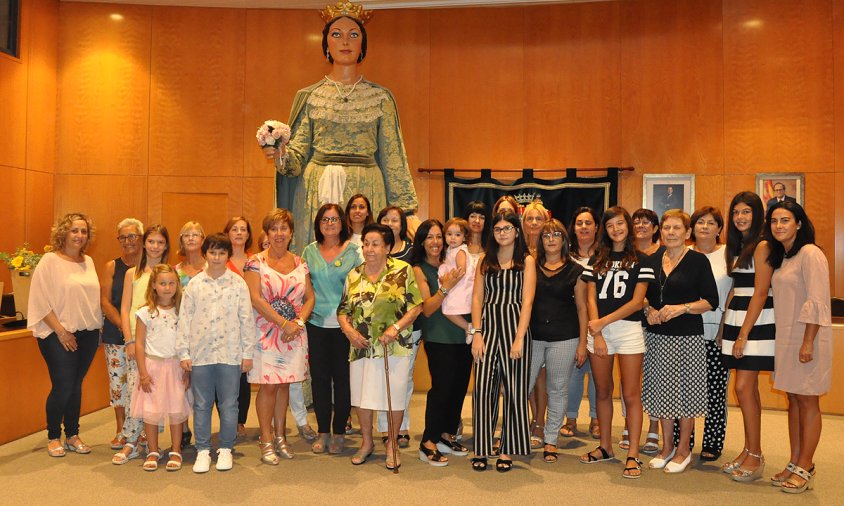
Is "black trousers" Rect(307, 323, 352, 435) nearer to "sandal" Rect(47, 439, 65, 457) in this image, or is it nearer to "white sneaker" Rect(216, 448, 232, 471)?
"white sneaker" Rect(216, 448, 232, 471)

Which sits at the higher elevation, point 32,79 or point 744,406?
point 32,79

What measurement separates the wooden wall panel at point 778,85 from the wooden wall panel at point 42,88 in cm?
672

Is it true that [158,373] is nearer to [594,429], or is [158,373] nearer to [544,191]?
[594,429]

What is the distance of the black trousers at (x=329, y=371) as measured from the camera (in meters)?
3.97

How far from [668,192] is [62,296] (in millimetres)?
5500

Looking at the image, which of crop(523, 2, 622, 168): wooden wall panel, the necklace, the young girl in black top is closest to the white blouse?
the necklace

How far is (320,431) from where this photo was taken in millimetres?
4055

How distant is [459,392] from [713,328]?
4.79 feet

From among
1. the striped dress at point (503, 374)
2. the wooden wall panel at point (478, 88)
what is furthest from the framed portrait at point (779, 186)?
the striped dress at point (503, 374)

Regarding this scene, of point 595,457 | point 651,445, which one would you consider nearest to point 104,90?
point 595,457

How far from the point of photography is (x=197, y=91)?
24.1 feet

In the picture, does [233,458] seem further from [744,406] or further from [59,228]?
[744,406]

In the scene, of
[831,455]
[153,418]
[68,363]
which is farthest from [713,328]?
[68,363]

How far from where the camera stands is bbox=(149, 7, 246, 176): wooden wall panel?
7.33 meters
